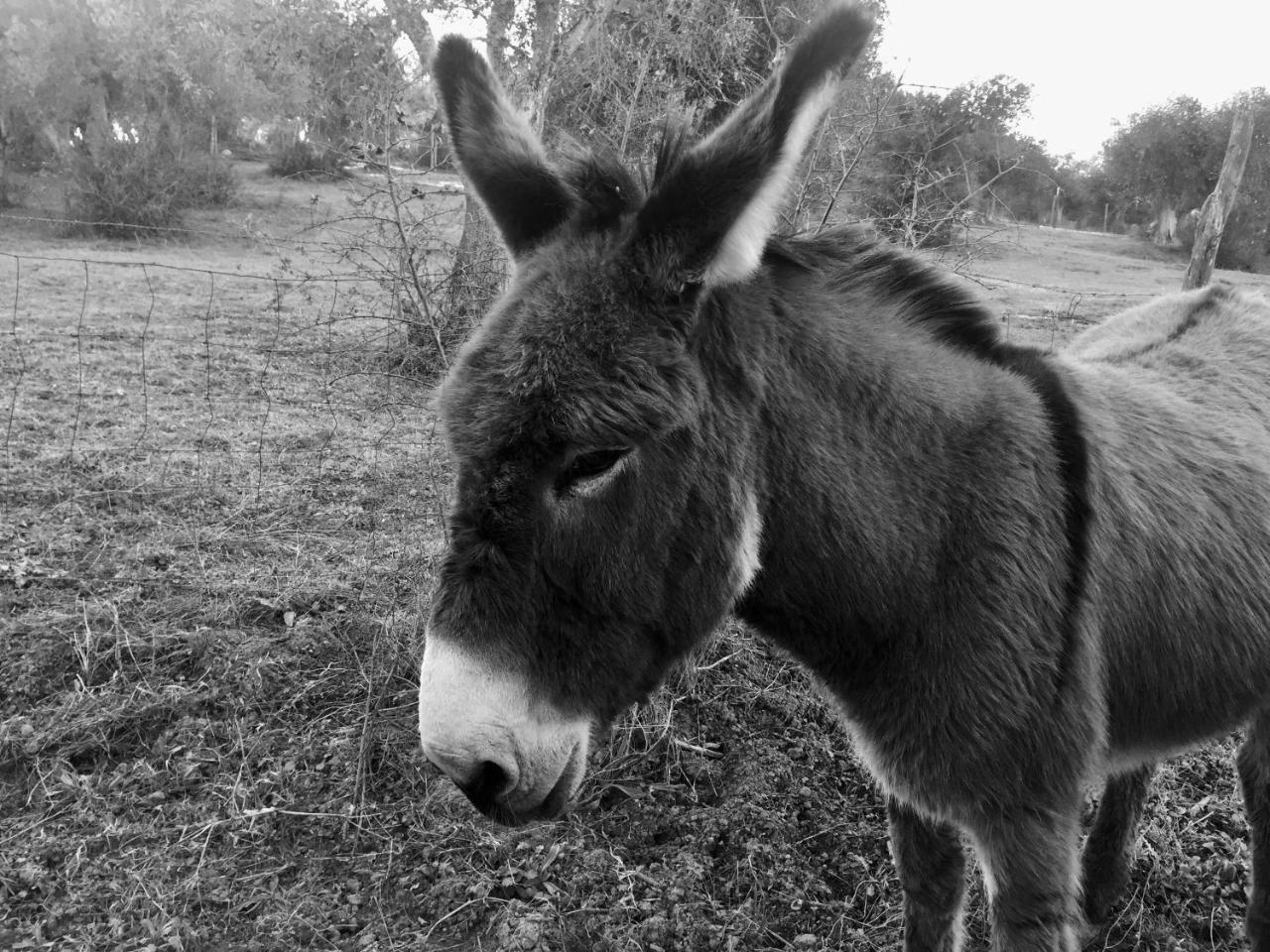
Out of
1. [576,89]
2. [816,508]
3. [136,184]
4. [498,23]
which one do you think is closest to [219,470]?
[576,89]

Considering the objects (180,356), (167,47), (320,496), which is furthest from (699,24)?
(167,47)

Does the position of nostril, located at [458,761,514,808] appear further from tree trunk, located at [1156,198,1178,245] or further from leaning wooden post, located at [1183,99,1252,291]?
tree trunk, located at [1156,198,1178,245]

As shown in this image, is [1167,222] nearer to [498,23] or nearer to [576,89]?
[498,23]

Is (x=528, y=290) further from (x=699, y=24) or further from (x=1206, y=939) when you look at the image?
(x=699, y=24)

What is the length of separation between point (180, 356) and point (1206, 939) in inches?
369

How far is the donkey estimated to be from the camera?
4.86ft

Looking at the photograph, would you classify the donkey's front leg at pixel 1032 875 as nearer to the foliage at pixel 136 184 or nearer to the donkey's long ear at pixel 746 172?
the donkey's long ear at pixel 746 172

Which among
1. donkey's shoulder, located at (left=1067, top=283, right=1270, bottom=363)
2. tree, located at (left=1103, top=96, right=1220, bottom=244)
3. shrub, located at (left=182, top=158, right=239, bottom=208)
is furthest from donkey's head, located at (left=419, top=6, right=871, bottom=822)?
tree, located at (left=1103, top=96, right=1220, bottom=244)

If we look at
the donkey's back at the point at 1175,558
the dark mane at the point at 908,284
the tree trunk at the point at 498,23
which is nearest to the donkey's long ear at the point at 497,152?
the dark mane at the point at 908,284

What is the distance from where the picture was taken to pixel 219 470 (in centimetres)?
537

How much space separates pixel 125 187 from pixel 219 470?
19.0 m

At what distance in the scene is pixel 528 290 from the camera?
1628 mm

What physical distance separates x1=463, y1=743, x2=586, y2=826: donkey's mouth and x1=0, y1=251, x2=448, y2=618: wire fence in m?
1.96

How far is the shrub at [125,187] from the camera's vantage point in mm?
19859
